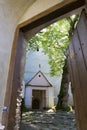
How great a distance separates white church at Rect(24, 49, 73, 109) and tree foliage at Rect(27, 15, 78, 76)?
0.84 m

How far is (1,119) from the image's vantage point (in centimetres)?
111

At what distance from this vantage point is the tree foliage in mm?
5438

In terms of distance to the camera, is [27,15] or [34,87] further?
[34,87]

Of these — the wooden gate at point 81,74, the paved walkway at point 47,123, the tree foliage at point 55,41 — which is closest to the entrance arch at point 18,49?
the wooden gate at point 81,74

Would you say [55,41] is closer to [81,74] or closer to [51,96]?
[51,96]

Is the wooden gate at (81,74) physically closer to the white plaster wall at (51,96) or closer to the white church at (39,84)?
the white church at (39,84)

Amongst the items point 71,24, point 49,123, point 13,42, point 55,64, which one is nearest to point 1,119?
point 13,42

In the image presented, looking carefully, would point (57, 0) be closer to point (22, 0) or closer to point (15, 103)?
point (22, 0)

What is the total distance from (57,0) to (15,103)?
0.84m

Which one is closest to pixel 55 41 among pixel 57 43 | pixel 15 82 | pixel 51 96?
pixel 57 43

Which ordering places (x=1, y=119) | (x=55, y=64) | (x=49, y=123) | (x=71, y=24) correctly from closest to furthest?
(x=1, y=119), (x=49, y=123), (x=71, y=24), (x=55, y=64)

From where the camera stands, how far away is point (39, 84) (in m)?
6.70

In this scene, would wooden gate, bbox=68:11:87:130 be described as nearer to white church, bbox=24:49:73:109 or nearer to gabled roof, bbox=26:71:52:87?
white church, bbox=24:49:73:109

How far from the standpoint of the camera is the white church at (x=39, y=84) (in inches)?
251
